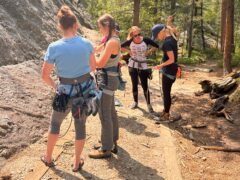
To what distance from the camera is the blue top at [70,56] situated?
493 centimetres

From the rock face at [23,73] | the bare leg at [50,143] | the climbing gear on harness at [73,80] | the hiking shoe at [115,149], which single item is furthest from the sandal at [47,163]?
the climbing gear on harness at [73,80]

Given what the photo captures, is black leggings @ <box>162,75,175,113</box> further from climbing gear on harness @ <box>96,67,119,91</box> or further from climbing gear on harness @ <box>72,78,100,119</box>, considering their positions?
climbing gear on harness @ <box>72,78,100,119</box>

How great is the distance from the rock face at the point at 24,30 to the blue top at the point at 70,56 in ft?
15.9

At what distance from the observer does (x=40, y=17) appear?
1340 cm

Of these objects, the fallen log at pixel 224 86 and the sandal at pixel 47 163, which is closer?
the sandal at pixel 47 163

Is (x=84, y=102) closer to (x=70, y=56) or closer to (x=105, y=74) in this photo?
(x=70, y=56)

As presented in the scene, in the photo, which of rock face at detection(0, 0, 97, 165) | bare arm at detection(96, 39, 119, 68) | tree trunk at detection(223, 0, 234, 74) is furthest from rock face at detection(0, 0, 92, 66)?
tree trunk at detection(223, 0, 234, 74)

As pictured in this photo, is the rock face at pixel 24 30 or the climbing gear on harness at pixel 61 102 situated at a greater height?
the rock face at pixel 24 30

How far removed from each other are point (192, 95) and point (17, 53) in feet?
20.8

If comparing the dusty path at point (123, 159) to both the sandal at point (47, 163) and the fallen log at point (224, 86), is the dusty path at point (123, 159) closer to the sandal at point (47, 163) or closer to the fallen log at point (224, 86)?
the sandal at point (47, 163)

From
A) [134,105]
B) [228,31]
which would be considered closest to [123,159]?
[134,105]

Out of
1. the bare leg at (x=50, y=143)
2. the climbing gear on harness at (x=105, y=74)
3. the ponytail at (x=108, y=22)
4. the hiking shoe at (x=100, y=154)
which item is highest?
the ponytail at (x=108, y=22)

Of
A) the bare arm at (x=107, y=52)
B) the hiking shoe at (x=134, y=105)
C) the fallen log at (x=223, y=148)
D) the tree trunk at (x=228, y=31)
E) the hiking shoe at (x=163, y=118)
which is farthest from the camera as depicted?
the tree trunk at (x=228, y=31)

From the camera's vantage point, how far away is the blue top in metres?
4.93
